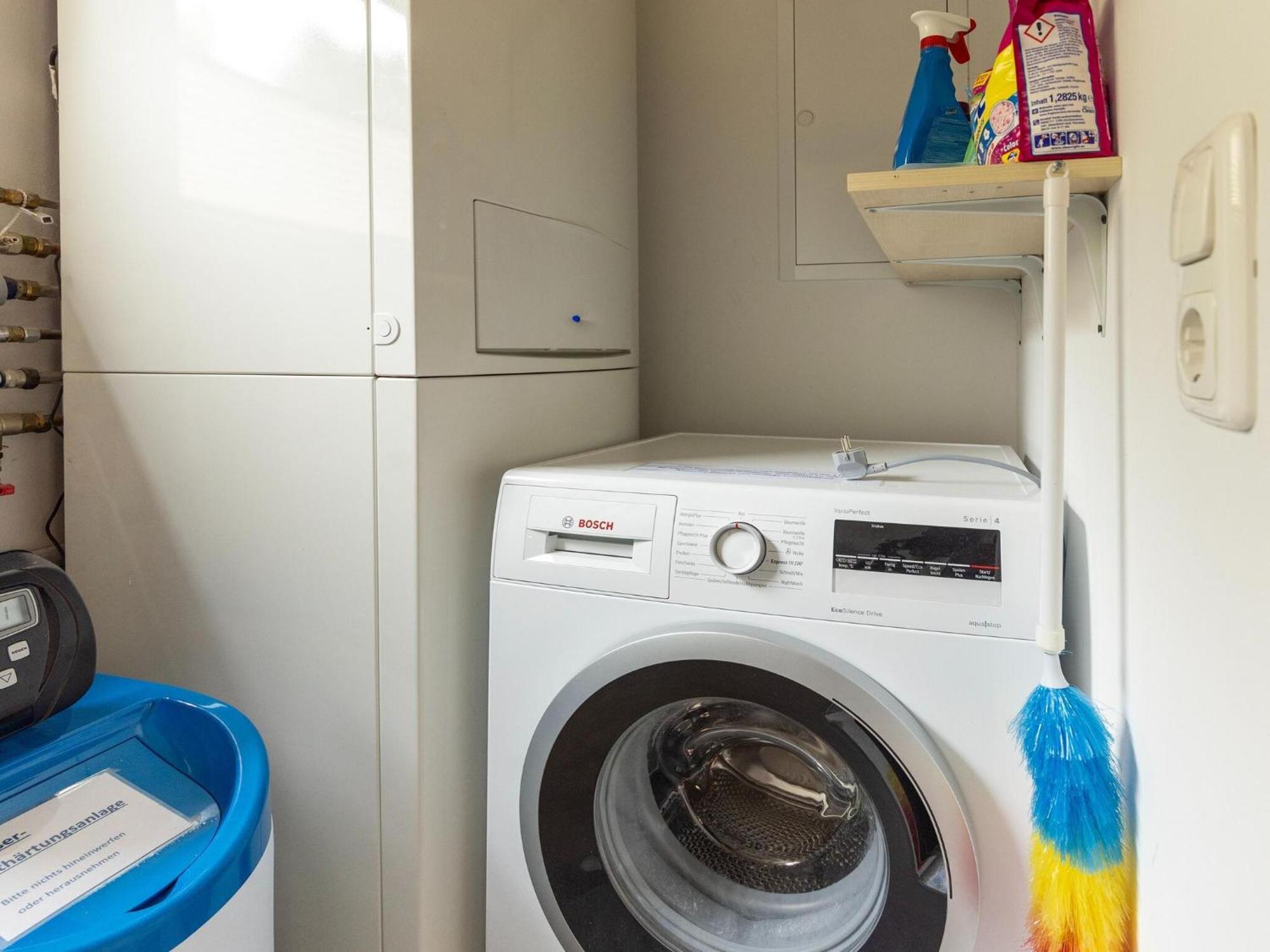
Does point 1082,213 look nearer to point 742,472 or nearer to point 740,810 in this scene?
point 742,472

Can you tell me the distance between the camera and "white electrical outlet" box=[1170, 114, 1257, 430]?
0.46 meters

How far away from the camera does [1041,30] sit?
2.82 ft

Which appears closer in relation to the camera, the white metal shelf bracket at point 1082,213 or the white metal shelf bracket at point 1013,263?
the white metal shelf bracket at point 1082,213

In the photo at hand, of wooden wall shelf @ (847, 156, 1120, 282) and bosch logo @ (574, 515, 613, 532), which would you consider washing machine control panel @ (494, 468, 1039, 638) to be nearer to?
bosch logo @ (574, 515, 613, 532)

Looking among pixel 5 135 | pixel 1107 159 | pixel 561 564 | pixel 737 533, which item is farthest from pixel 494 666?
pixel 5 135

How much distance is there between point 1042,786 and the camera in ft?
2.64

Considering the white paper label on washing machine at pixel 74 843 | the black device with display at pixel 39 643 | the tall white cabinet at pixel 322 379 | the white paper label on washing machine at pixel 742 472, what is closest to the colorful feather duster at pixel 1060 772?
the white paper label on washing machine at pixel 742 472

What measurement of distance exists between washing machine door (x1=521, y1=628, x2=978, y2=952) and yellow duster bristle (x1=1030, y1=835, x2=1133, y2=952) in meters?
0.17

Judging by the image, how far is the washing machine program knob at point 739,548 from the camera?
1.06 m

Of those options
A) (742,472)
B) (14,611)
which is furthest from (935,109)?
(14,611)

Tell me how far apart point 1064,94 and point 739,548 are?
0.57 metres

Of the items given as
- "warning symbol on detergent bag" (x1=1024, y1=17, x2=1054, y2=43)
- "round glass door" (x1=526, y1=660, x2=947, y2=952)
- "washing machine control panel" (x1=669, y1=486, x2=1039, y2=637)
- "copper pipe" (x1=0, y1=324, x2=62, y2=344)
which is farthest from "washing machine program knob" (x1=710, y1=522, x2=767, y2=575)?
"copper pipe" (x1=0, y1=324, x2=62, y2=344)

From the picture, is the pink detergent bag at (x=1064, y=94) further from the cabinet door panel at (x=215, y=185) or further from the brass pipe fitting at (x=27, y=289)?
the brass pipe fitting at (x=27, y=289)

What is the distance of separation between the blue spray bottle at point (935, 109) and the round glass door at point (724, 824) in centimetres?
69
